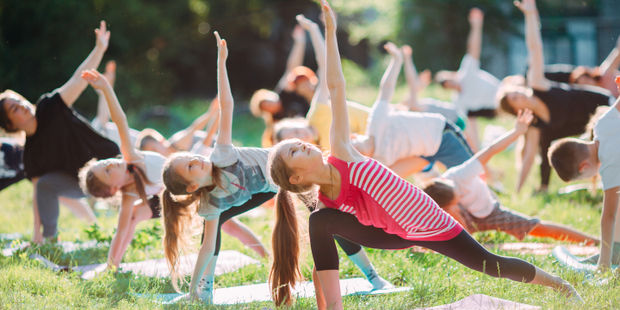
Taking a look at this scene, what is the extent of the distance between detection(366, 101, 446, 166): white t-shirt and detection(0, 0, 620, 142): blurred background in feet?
30.5

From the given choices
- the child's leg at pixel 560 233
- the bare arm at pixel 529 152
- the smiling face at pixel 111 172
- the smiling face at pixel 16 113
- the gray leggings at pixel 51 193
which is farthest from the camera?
the bare arm at pixel 529 152

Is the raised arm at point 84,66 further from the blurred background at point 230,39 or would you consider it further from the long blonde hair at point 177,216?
the blurred background at point 230,39

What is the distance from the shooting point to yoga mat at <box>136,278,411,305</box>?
3.61 metres

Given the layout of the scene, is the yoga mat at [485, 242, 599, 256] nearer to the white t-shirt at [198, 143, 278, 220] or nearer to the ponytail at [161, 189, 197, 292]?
the white t-shirt at [198, 143, 278, 220]

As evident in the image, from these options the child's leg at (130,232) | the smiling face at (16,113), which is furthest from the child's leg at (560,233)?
the smiling face at (16,113)

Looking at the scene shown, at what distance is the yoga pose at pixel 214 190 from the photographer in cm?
358

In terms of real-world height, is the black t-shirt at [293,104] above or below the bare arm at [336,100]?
below

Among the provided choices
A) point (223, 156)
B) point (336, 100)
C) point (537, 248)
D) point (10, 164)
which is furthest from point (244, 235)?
point (10, 164)

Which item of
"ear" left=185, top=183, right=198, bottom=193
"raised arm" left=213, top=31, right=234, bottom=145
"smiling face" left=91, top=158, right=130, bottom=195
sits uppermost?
"raised arm" left=213, top=31, right=234, bottom=145

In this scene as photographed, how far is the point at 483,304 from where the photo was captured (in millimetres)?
3236

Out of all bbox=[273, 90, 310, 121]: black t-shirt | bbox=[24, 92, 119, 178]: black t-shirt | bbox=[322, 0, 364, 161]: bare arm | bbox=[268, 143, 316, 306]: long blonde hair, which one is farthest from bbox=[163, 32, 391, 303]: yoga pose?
bbox=[273, 90, 310, 121]: black t-shirt

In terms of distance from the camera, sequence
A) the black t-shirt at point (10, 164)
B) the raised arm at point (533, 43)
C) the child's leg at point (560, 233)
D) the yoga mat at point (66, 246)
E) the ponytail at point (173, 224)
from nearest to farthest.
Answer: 1. the ponytail at point (173, 224)
2. the child's leg at point (560, 233)
3. the yoga mat at point (66, 246)
4. the raised arm at point (533, 43)
5. the black t-shirt at point (10, 164)

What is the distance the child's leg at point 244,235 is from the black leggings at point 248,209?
73 cm

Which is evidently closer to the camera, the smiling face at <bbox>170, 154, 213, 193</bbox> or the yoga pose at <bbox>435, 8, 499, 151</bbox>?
the smiling face at <bbox>170, 154, 213, 193</bbox>
